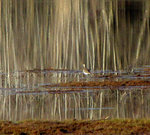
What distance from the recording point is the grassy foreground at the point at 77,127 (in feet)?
35.1

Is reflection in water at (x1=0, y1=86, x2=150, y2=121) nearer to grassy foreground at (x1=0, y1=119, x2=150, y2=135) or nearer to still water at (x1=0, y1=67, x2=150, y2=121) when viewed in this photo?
still water at (x1=0, y1=67, x2=150, y2=121)

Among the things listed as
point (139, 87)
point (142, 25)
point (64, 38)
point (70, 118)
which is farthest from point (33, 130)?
point (142, 25)

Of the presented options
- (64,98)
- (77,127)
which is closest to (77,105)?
(64,98)

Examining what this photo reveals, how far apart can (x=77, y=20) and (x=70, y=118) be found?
15.5 m

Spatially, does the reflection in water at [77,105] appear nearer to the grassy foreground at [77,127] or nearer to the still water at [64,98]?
the still water at [64,98]

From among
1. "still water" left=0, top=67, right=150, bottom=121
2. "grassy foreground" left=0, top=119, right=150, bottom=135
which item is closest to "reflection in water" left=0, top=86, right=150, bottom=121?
"still water" left=0, top=67, right=150, bottom=121

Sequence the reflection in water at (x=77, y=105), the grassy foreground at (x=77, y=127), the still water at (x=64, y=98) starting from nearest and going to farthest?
A: the grassy foreground at (x=77, y=127) → the reflection in water at (x=77, y=105) → the still water at (x=64, y=98)

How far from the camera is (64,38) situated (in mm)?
23656

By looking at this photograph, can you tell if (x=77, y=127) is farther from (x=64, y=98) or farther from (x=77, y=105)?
(x=64, y=98)

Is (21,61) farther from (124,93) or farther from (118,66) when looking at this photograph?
(124,93)

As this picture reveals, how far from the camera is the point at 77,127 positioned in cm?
1109

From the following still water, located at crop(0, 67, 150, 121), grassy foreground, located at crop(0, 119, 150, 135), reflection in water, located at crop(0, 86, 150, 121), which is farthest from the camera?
still water, located at crop(0, 67, 150, 121)

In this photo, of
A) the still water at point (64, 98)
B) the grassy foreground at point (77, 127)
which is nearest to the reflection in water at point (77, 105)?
the still water at point (64, 98)

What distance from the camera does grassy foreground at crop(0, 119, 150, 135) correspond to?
10688 millimetres
